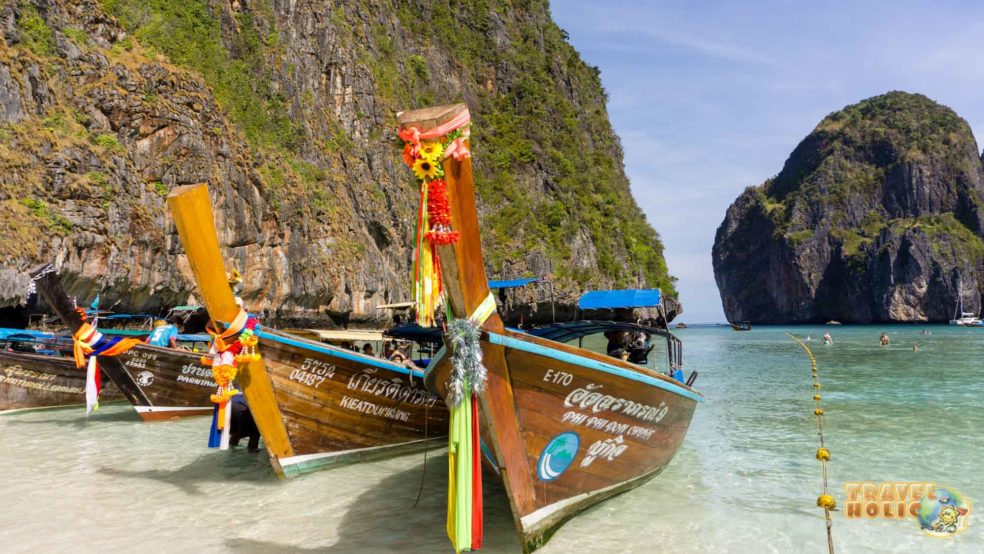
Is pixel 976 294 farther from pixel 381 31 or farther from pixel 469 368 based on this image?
pixel 469 368

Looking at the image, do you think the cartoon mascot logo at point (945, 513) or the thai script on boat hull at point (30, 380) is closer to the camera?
the cartoon mascot logo at point (945, 513)

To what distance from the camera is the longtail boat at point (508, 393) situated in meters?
4.27

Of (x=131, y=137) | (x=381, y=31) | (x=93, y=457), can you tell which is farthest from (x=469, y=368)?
(x=381, y=31)

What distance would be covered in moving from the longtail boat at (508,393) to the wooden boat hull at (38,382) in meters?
10.3

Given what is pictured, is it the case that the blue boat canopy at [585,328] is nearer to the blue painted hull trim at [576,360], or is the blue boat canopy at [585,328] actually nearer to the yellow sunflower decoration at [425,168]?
the blue painted hull trim at [576,360]

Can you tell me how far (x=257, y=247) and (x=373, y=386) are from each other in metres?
26.8

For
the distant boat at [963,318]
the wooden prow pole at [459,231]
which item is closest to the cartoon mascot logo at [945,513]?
the wooden prow pole at [459,231]

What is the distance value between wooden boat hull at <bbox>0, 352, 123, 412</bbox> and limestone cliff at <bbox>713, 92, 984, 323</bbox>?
11772 cm

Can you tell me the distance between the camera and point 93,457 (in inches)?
346

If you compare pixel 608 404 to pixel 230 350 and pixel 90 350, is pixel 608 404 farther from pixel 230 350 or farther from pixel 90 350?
pixel 90 350

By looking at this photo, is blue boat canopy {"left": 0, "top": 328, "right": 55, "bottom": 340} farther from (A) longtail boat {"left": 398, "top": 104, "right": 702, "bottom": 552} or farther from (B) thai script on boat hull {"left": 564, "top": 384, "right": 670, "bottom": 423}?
(B) thai script on boat hull {"left": 564, "top": 384, "right": 670, "bottom": 423}

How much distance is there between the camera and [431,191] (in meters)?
4.27

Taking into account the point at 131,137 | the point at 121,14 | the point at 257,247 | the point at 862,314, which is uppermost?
the point at 121,14

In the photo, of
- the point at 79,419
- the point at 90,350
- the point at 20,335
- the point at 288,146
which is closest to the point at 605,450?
the point at 90,350
